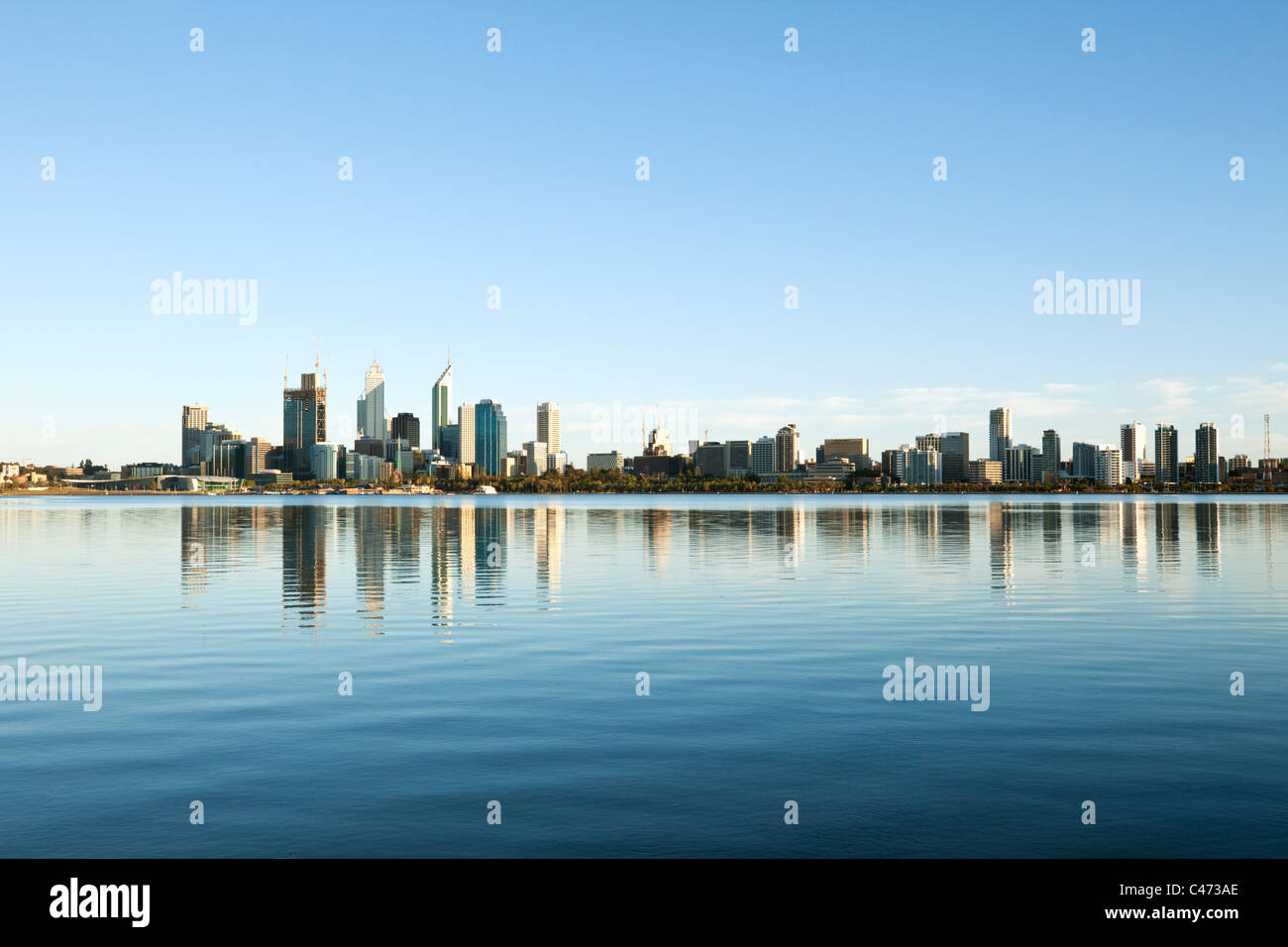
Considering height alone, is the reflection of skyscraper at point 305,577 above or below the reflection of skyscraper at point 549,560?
above

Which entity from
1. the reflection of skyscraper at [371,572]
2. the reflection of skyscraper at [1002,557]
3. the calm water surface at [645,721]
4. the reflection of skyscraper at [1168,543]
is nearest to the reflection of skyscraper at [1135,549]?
the reflection of skyscraper at [1168,543]

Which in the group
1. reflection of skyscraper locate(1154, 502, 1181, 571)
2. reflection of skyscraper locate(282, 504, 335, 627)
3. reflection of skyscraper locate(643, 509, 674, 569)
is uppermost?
reflection of skyscraper locate(282, 504, 335, 627)

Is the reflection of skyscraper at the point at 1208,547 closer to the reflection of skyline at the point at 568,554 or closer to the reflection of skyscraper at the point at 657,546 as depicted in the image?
the reflection of skyline at the point at 568,554

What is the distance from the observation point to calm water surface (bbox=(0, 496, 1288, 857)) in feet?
54.6

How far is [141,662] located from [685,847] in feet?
79.7

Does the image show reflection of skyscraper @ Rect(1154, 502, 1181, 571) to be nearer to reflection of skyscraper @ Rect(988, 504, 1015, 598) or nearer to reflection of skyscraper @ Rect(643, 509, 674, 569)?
reflection of skyscraper @ Rect(988, 504, 1015, 598)

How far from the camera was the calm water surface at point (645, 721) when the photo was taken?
16.6m

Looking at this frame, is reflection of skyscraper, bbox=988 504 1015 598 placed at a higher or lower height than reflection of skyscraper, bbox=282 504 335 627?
lower
